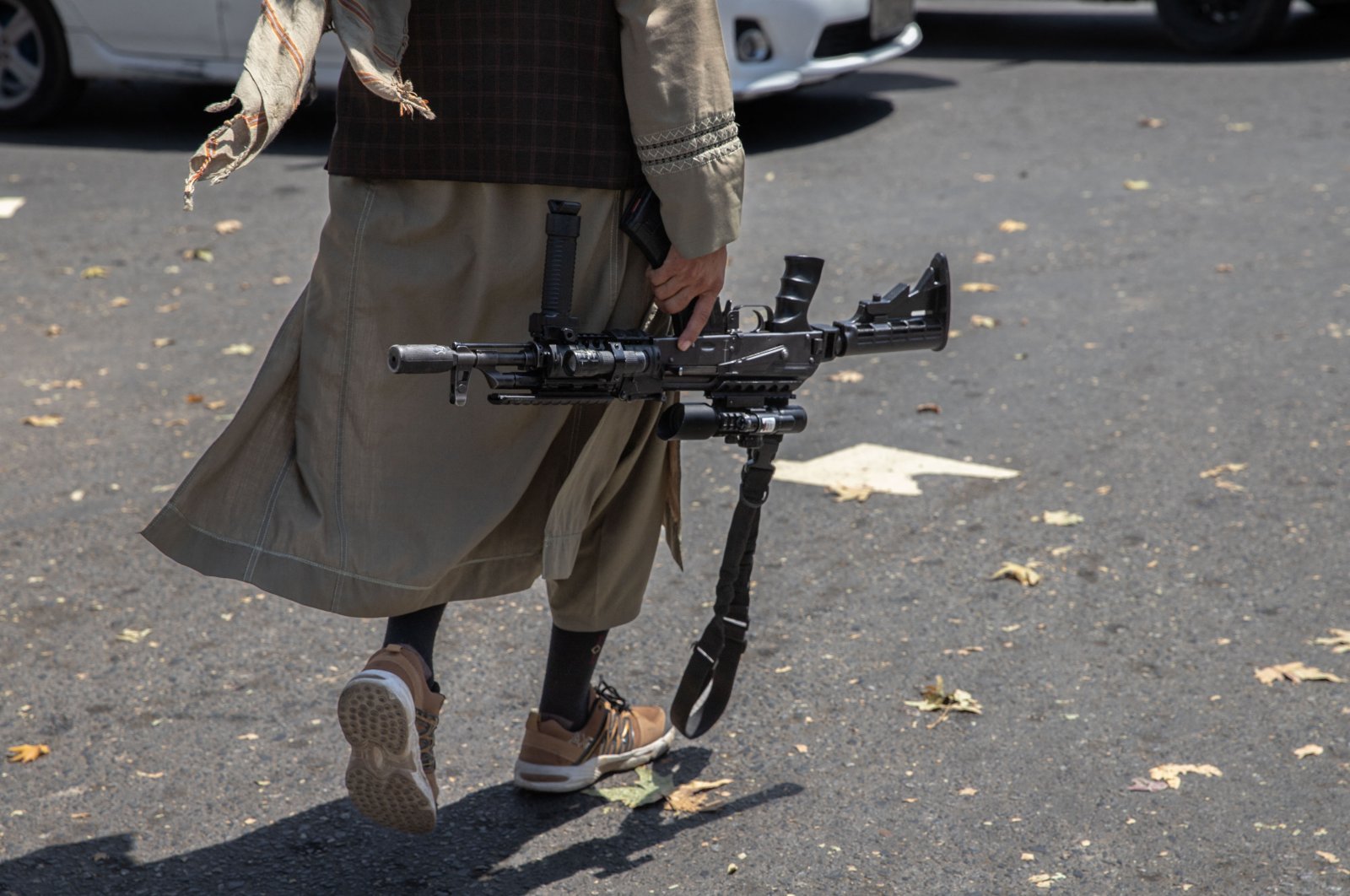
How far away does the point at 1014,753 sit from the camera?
3191 millimetres

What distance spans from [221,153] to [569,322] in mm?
586

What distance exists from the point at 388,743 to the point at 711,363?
2.83ft

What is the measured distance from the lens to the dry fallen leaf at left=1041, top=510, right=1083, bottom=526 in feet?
14.3

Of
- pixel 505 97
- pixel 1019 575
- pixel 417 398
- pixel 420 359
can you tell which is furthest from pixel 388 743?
pixel 1019 575

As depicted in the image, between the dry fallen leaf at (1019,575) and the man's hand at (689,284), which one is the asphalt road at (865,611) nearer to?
the dry fallen leaf at (1019,575)

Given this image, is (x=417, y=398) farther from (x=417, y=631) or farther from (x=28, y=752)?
(x=28, y=752)

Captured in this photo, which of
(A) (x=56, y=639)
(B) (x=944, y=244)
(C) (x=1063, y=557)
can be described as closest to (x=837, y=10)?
(B) (x=944, y=244)

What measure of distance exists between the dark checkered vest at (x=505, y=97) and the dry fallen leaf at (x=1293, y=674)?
207 centimetres

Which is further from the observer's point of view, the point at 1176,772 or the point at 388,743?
the point at 1176,772

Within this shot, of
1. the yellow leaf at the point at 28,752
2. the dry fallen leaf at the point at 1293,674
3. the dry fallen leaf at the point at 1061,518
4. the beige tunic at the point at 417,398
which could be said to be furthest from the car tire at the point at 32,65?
the dry fallen leaf at the point at 1293,674

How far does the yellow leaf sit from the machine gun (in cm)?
136

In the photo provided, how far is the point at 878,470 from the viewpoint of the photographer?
4766 millimetres

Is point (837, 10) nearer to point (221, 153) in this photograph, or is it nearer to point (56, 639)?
point (56, 639)

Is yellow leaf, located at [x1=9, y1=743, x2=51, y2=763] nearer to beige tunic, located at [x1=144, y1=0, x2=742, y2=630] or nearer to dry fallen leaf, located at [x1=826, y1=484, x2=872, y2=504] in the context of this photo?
beige tunic, located at [x1=144, y1=0, x2=742, y2=630]
